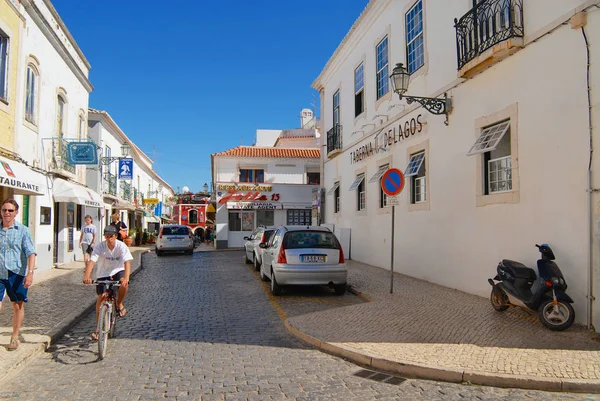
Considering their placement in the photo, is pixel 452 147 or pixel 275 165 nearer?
pixel 452 147

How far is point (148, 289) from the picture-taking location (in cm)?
1139

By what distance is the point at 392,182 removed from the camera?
9.43 metres

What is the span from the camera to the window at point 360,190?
16.4 meters

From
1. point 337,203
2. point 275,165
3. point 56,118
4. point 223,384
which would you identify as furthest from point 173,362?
point 275,165

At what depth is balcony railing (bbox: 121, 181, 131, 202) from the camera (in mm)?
28872

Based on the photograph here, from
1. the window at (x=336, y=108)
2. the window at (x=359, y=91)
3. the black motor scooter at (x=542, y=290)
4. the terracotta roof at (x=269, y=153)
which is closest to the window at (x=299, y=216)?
the terracotta roof at (x=269, y=153)

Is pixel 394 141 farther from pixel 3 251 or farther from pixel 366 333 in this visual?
pixel 3 251

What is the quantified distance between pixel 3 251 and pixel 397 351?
4.85 meters

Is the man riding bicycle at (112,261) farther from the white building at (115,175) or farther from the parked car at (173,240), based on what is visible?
the parked car at (173,240)

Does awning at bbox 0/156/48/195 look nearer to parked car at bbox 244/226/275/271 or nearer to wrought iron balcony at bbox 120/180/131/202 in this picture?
parked car at bbox 244/226/275/271

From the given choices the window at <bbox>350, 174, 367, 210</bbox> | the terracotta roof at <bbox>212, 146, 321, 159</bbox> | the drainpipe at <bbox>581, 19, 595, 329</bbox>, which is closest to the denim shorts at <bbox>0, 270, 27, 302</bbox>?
the drainpipe at <bbox>581, 19, 595, 329</bbox>

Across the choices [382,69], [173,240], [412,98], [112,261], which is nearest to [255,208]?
[173,240]

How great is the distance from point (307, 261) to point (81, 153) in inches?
358

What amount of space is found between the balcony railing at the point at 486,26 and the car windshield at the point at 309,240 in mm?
4476
